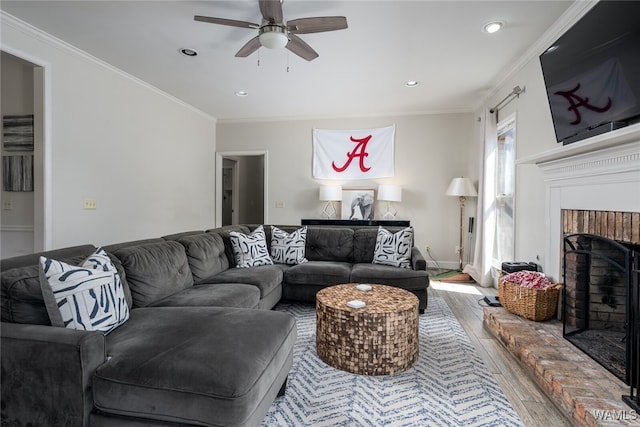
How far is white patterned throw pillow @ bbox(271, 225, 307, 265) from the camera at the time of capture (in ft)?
11.5

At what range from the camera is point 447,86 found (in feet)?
13.6

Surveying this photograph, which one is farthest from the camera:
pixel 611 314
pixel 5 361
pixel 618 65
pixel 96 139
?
pixel 96 139

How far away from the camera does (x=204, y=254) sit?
279cm

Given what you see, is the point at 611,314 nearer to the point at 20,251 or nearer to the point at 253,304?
the point at 253,304

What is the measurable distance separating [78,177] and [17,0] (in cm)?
155

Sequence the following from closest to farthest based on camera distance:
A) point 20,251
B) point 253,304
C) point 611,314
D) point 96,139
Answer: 1. point 611,314
2. point 253,304
3. point 20,251
4. point 96,139

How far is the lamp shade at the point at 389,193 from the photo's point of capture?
5.04 meters

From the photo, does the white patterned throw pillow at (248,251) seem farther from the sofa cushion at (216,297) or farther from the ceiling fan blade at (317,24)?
the ceiling fan blade at (317,24)

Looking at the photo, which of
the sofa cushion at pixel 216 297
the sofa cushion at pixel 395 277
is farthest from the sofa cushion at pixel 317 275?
the sofa cushion at pixel 216 297

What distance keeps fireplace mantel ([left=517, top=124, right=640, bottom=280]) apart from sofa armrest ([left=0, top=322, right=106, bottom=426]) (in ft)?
8.55

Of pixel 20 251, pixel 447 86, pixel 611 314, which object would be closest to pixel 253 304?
pixel 611 314

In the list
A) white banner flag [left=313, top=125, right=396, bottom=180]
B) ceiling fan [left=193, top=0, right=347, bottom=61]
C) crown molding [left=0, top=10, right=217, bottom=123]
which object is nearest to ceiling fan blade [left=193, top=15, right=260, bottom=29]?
ceiling fan [left=193, top=0, right=347, bottom=61]

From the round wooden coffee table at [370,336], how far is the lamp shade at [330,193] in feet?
10.5

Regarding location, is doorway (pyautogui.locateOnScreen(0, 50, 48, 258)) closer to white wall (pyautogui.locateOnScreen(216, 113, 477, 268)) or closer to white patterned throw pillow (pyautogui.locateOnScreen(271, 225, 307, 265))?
white patterned throw pillow (pyautogui.locateOnScreen(271, 225, 307, 265))
